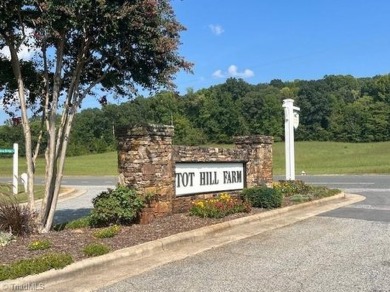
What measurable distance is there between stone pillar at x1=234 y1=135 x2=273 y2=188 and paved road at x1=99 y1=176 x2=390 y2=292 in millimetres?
4139

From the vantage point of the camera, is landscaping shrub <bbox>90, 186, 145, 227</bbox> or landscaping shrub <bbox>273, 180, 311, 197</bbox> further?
landscaping shrub <bbox>273, 180, 311, 197</bbox>

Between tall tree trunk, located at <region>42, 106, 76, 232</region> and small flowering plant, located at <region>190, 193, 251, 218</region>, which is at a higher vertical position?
tall tree trunk, located at <region>42, 106, 76, 232</region>

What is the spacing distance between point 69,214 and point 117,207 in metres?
5.02

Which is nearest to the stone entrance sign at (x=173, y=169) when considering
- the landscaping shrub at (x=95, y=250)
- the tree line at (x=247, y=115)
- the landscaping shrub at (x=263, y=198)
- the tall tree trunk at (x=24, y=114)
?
the landscaping shrub at (x=263, y=198)

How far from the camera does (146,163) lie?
945 cm

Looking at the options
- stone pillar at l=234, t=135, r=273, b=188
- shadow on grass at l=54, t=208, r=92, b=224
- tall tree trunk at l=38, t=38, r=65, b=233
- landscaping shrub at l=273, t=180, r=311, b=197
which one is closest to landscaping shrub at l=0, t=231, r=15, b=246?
tall tree trunk at l=38, t=38, r=65, b=233

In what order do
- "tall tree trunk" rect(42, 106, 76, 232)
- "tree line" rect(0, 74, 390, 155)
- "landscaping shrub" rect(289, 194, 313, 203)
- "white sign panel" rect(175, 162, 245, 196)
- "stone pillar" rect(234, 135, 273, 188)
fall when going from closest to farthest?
1. "tall tree trunk" rect(42, 106, 76, 232)
2. "white sign panel" rect(175, 162, 245, 196)
3. "landscaping shrub" rect(289, 194, 313, 203)
4. "stone pillar" rect(234, 135, 273, 188)
5. "tree line" rect(0, 74, 390, 155)

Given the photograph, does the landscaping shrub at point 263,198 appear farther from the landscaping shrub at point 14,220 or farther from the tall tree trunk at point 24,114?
the landscaping shrub at point 14,220

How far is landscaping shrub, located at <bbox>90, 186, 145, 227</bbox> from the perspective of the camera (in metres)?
8.78

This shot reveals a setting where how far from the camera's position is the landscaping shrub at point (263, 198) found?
1170 cm

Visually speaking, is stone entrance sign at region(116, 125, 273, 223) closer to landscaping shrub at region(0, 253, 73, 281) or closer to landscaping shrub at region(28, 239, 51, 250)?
landscaping shrub at region(28, 239, 51, 250)

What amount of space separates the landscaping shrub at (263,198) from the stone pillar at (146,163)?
285 cm

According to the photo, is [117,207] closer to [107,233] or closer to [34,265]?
[107,233]

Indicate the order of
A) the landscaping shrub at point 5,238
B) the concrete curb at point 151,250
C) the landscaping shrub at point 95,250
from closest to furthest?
the concrete curb at point 151,250 < the landscaping shrub at point 95,250 < the landscaping shrub at point 5,238
